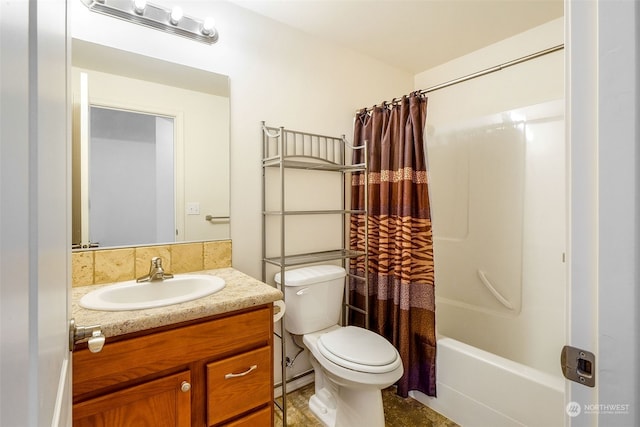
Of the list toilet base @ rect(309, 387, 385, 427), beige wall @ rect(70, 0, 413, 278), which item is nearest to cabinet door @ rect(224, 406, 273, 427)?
toilet base @ rect(309, 387, 385, 427)

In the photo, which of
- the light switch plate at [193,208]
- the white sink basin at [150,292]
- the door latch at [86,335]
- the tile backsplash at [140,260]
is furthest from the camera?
the light switch plate at [193,208]

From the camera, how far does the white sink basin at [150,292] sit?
104 centimetres

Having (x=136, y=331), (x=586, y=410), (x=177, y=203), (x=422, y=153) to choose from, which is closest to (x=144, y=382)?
(x=136, y=331)

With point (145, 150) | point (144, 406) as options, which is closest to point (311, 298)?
point (144, 406)

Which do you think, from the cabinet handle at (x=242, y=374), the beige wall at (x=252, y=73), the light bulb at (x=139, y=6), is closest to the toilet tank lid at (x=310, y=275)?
the beige wall at (x=252, y=73)

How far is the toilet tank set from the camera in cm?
168

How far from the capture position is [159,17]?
1407 millimetres

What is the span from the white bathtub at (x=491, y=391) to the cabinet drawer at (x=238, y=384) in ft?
3.43

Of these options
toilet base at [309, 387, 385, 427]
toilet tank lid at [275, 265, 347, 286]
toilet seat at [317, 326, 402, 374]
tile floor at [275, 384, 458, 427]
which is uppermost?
toilet tank lid at [275, 265, 347, 286]

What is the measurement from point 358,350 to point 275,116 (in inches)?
55.1

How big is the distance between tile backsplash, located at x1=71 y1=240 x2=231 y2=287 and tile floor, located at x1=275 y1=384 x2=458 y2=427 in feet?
3.04

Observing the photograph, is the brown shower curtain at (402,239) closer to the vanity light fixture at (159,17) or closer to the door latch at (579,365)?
the vanity light fixture at (159,17)
